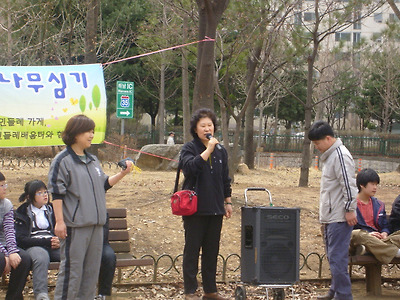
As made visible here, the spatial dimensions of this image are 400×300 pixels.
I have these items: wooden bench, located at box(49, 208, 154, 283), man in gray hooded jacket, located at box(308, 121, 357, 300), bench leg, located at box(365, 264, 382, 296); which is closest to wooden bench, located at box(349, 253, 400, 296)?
bench leg, located at box(365, 264, 382, 296)

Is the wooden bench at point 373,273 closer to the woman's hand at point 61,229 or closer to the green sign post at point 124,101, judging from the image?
the woman's hand at point 61,229

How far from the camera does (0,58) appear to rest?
73.8 ft

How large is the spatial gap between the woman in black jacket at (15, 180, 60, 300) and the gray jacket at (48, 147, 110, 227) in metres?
1.02

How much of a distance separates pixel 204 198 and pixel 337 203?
124 centimetres

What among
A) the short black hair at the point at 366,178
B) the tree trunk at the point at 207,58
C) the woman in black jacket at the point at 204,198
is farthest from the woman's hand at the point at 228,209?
the tree trunk at the point at 207,58

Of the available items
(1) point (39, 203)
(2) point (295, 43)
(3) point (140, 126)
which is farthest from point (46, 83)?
(3) point (140, 126)

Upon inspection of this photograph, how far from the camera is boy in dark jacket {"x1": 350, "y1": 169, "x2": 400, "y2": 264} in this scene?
21.0 ft

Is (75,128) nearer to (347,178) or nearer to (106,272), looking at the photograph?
(106,272)

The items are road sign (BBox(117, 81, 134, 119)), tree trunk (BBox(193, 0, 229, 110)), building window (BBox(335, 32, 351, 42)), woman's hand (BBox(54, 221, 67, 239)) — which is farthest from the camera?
building window (BBox(335, 32, 351, 42))

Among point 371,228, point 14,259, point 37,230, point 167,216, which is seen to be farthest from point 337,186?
point 167,216

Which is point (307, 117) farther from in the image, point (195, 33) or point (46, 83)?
point (46, 83)

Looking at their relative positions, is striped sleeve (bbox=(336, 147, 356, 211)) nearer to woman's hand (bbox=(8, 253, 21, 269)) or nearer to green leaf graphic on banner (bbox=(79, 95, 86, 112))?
woman's hand (bbox=(8, 253, 21, 269))

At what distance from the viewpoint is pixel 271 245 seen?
5.76 meters

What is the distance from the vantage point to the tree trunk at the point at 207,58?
32.6 feet
